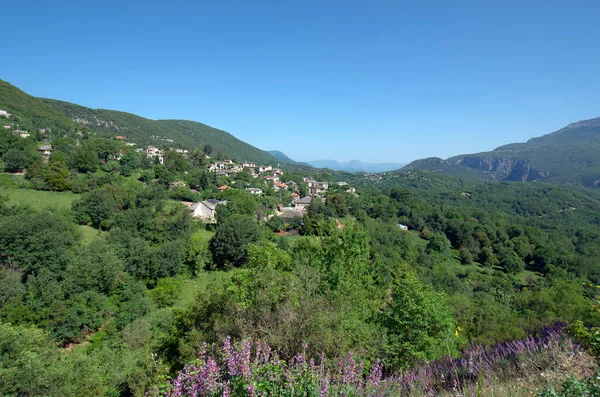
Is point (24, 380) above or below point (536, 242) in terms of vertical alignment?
above

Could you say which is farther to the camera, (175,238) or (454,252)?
(454,252)

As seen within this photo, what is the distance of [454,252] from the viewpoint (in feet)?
142

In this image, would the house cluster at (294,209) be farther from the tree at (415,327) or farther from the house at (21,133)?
the house at (21,133)

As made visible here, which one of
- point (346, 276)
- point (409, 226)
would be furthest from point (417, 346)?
point (409, 226)

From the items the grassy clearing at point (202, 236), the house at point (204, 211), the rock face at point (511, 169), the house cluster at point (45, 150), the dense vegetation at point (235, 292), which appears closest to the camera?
the dense vegetation at point (235, 292)

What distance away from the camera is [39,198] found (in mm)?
27234

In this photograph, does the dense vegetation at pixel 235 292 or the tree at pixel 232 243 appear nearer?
the dense vegetation at pixel 235 292

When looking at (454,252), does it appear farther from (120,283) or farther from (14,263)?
(14,263)

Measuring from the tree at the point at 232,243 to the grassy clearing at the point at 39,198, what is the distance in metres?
14.3

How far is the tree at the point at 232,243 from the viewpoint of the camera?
23469 mm

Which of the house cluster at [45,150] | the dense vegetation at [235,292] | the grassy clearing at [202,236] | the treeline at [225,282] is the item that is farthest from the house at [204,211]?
the house cluster at [45,150]

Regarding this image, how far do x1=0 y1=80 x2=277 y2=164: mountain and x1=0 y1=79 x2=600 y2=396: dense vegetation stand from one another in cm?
2062

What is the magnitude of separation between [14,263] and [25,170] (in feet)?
74.5

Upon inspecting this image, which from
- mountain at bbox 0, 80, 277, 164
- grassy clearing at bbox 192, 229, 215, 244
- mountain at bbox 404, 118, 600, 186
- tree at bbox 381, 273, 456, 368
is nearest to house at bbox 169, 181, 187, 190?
grassy clearing at bbox 192, 229, 215, 244
